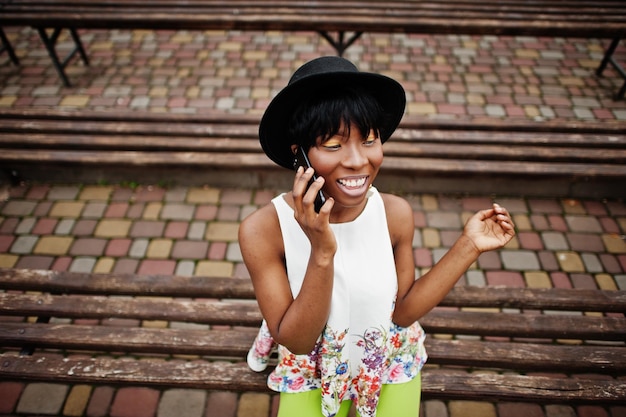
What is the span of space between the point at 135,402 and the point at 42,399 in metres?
0.55

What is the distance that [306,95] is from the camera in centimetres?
132

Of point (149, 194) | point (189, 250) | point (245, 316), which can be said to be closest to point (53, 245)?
point (149, 194)

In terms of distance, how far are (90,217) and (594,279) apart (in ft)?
13.0

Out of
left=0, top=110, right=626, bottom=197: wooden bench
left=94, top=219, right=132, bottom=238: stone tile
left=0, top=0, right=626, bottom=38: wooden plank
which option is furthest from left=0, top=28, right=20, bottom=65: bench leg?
left=94, top=219, right=132, bottom=238: stone tile

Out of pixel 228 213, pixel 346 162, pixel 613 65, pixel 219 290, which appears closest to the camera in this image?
pixel 346 162

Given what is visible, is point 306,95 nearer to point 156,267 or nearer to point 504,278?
point 156,267

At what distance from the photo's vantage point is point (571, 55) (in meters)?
5.22

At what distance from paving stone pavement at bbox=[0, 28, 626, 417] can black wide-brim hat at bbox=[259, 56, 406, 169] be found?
162cm

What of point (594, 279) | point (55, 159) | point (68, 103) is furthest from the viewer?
point (68, 103)

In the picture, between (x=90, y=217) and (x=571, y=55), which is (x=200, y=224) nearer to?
(x=90, y=217)

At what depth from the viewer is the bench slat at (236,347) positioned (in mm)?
1929

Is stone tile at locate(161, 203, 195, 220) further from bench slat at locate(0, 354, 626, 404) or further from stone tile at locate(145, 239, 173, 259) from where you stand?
bench slat at locate(0, 354, 626, 404)

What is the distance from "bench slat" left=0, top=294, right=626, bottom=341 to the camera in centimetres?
201

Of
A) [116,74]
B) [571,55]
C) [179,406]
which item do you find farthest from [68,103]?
[571,55]
